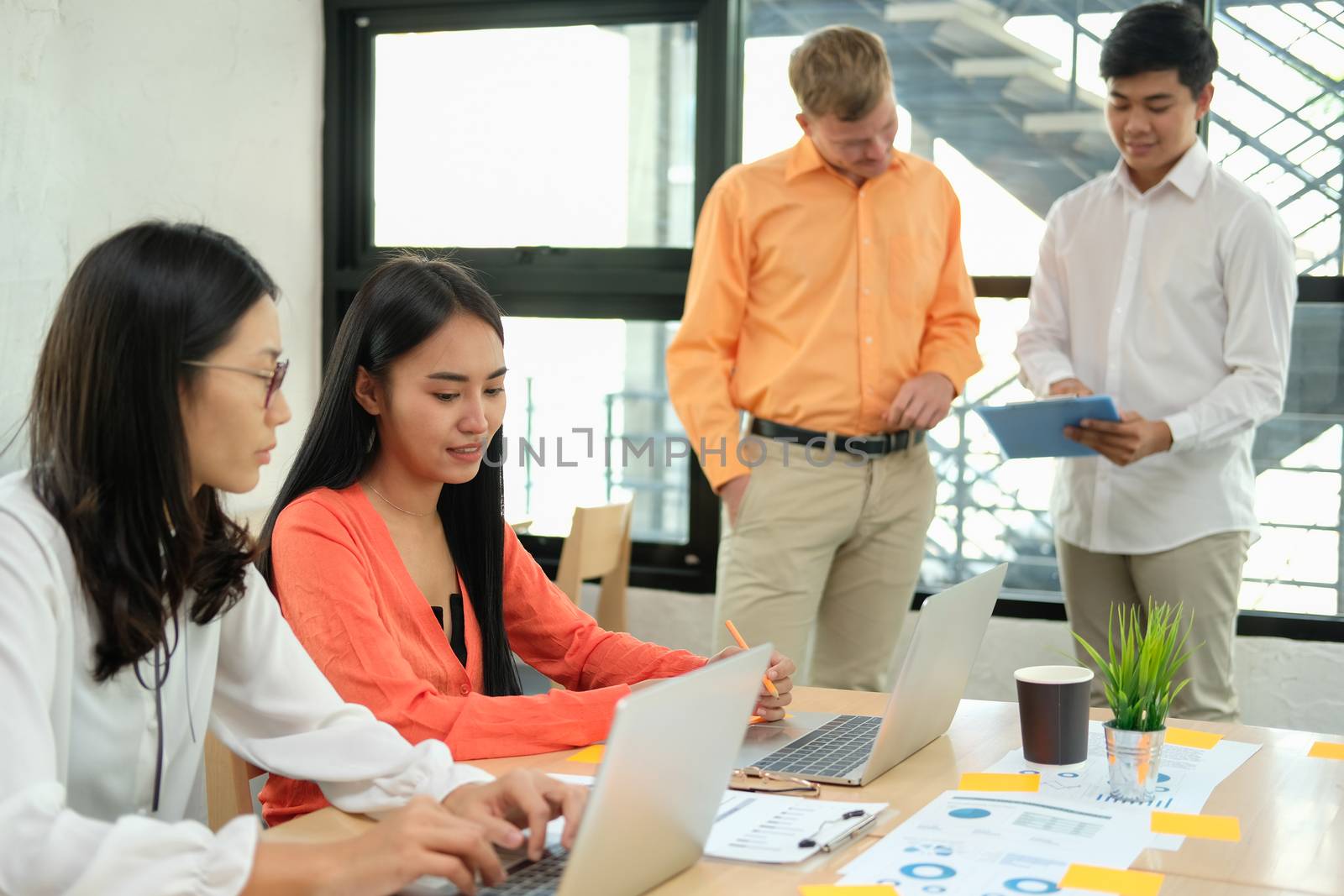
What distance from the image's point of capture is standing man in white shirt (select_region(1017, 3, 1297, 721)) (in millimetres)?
2805

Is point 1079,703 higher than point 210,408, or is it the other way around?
point 210,408

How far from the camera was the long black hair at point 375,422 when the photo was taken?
1907 mm

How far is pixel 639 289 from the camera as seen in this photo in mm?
3945

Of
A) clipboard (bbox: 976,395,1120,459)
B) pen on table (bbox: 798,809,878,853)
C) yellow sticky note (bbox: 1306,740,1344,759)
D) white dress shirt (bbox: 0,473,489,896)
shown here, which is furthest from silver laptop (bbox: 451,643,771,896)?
clipboard (bbox: 976,395,1120,459)

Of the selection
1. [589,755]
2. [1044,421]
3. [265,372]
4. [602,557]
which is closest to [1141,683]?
[589,755]

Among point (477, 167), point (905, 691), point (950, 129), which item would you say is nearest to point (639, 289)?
point (477, 167)

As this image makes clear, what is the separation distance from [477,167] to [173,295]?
3006mm

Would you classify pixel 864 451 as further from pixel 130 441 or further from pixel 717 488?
pixel 130 441

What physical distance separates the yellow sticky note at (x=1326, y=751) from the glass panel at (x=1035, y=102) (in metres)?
1.95

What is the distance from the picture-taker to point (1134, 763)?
1529mm

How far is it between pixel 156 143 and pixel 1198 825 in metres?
3.02

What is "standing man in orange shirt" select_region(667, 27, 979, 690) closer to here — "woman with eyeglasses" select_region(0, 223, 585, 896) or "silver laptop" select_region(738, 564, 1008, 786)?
"silver laptop" select_region(738, 564, 1008, 786)

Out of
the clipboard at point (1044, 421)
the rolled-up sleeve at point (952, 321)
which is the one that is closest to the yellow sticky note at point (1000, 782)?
the clipboard at point (1044, 421)

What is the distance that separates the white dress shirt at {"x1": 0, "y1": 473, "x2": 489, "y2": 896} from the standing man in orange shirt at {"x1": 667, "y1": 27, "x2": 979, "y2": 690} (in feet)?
5.00
